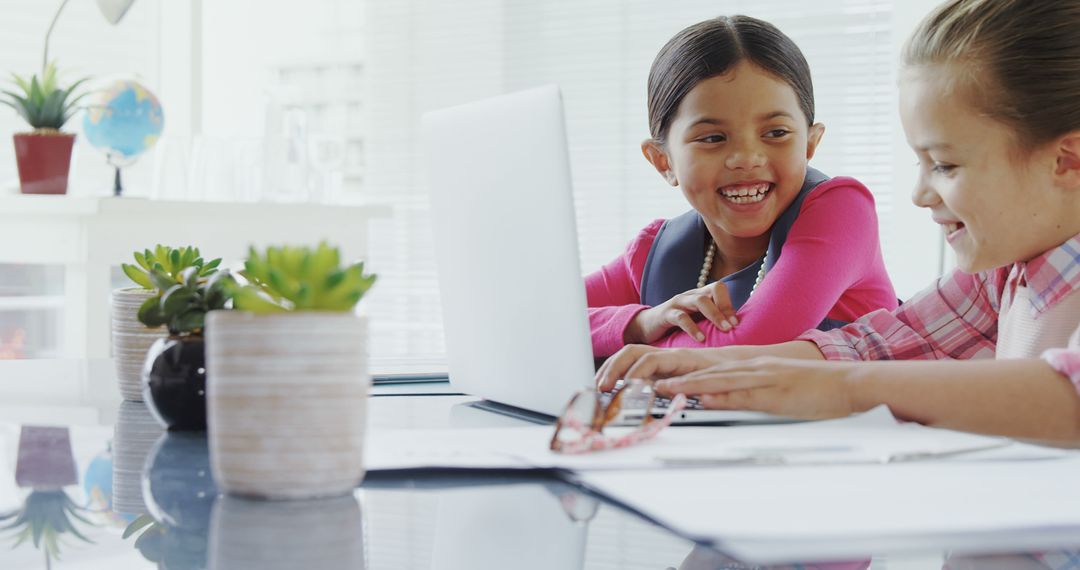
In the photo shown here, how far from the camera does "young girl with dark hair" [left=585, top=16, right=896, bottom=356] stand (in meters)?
1.28

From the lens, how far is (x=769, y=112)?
139 cm

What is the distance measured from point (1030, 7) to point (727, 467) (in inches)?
24.5

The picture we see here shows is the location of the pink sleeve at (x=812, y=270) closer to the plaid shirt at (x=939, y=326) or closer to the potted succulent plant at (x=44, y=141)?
the plaid shirt at (x=939, y=326)

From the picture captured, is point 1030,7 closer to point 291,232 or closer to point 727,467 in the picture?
point 727,467

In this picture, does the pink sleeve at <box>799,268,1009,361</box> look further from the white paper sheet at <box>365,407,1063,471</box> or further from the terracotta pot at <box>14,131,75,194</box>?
the terracotta pot at <box>14,131,75,194</box>

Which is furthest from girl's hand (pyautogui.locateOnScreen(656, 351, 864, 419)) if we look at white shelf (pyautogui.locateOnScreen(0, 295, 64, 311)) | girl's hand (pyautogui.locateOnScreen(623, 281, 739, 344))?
white shelf (pyautogui.locateOnScreen(0, 295, 64, 311))

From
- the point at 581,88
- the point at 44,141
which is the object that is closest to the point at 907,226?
the point at 581,88

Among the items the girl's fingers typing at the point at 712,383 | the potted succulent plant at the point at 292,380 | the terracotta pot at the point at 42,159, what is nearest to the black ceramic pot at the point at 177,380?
the potted succulent plant at the point at 292,380

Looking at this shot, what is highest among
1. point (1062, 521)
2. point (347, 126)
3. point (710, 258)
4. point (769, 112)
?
point (347, 126)

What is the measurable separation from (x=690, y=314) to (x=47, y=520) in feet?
2.83

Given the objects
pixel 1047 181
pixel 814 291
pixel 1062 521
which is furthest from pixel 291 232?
pixel 1062 521

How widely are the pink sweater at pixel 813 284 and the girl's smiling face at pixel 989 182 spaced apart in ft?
0.87

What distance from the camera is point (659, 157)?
1575 millimetres

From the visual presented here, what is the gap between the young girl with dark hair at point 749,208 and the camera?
1278 mm
